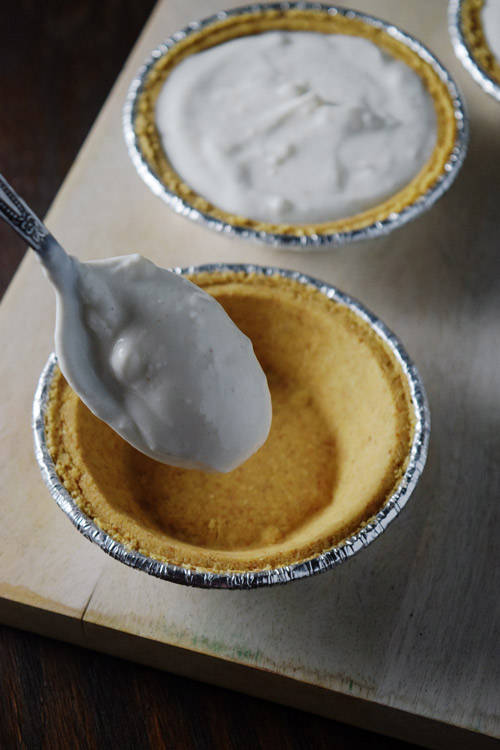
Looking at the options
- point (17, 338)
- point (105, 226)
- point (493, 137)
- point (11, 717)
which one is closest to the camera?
point (11, 717)

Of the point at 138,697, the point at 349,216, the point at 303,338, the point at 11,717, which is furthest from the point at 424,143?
the point at 11,717

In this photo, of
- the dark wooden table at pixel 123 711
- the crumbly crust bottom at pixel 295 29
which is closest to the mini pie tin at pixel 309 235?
the crumbly crust bottom at pixel 295 29

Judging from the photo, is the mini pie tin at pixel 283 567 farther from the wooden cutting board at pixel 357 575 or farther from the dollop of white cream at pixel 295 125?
the dollop of white cream at pixel 295 125

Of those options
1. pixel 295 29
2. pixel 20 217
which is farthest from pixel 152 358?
pixel 295 29

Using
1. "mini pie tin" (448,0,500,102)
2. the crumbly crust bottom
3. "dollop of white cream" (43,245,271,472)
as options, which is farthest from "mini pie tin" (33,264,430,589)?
"mini pie tin" (448,0,500,102)

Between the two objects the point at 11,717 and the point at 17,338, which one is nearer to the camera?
the point at 11,717

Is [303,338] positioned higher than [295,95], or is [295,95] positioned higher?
[295,95]

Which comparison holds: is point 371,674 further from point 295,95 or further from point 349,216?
point 295,95
